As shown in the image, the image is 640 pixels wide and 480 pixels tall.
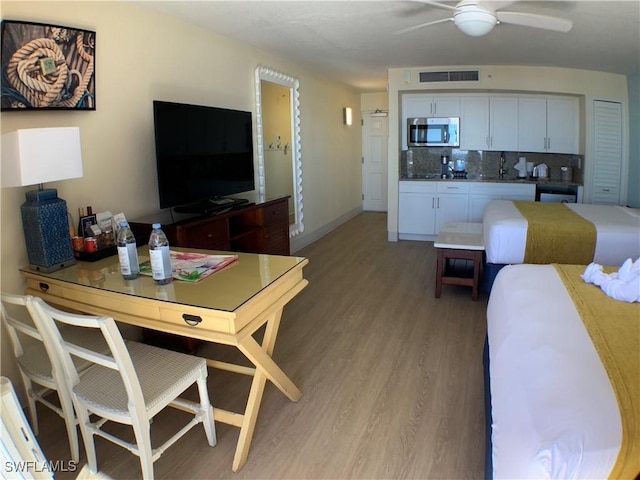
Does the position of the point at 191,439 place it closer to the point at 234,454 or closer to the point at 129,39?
the point at 234,454

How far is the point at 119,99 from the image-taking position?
9.53ft

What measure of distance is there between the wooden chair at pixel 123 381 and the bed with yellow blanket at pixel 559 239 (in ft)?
8.82

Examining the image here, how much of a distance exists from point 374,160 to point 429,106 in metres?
2.51

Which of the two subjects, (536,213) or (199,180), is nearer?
(199,180)

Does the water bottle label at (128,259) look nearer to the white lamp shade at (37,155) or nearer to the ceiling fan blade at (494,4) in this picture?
the white lamp shade at (37,155)

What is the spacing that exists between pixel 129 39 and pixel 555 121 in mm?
5387

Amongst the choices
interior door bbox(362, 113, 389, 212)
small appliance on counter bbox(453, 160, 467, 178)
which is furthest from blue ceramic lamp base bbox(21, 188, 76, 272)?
interior door bbox(362, 113, 389, 212)

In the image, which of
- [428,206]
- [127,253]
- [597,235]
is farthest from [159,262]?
[428,206]

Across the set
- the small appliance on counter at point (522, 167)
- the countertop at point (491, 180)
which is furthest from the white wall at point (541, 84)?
the small appliance on counter at point (522, 167)

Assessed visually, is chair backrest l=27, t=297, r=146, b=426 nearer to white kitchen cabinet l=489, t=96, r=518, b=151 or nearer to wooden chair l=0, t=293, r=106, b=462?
wooden chair l=0, t=293, r=106, b=462

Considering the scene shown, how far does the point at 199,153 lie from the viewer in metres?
3.24

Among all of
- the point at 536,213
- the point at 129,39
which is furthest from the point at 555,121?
the point at 129,39

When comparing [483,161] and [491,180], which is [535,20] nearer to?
[491,180]

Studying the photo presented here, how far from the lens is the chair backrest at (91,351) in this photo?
5.04 ft
